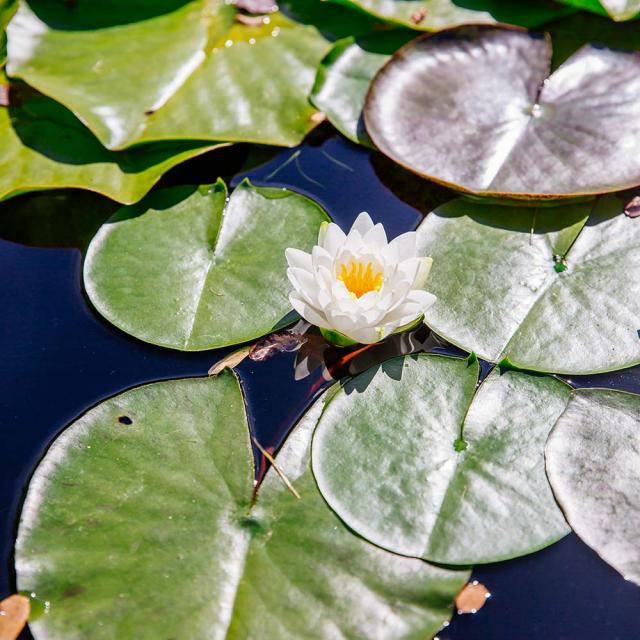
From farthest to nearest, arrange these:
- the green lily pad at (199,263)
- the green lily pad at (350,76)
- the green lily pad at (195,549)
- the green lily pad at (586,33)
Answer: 1. the green lily pad at (586,33)
2. the green lily pad at (350,76)
3. the green lily pad at (199,263)
4. the green lily pad at (195,549)

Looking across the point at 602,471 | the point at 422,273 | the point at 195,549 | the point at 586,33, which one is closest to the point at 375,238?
the point at 422,273

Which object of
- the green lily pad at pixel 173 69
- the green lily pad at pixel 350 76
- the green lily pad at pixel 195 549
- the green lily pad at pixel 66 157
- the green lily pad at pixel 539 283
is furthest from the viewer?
the green lily pad at pixel 350 76

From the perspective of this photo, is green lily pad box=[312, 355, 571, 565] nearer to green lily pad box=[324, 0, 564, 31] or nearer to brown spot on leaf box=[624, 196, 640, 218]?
brown spot on leaf box=[624, 196, 640, 218]

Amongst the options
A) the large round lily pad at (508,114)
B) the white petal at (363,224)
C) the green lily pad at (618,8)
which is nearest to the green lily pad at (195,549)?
the white petal at (363,224)

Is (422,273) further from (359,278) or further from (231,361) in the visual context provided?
(231,361)

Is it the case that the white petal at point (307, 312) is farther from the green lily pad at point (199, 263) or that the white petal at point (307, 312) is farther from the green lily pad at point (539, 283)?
the green lily pad at point (539, 283)

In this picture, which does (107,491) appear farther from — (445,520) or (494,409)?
(494,409)

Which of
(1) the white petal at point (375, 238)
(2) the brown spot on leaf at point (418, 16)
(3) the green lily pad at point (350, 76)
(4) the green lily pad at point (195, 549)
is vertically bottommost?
(4) the green lily pad at point (195, 549)
